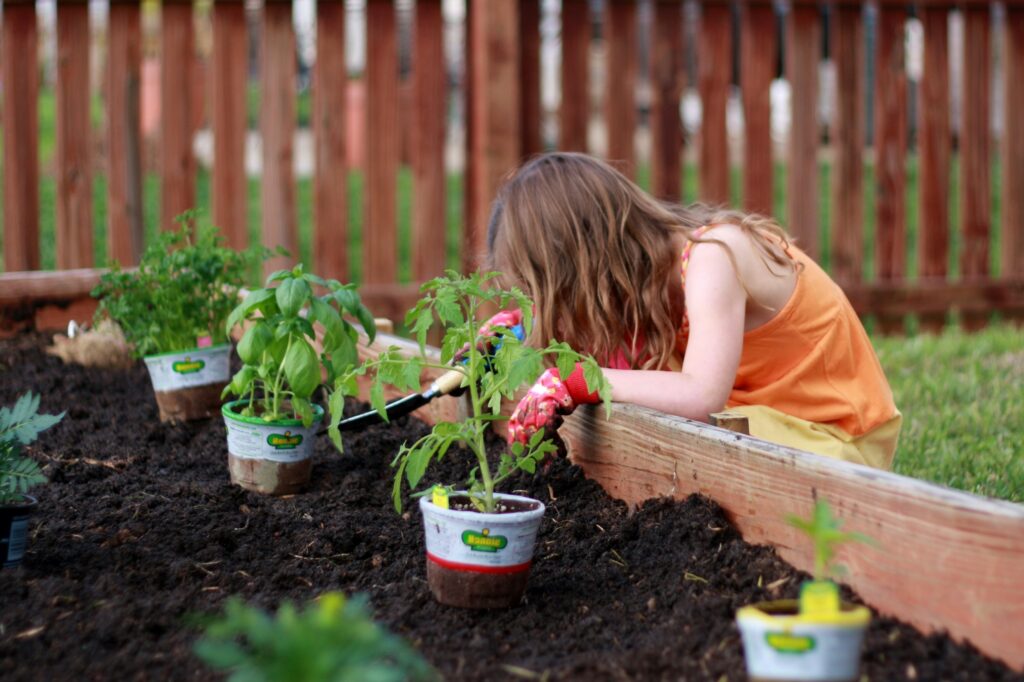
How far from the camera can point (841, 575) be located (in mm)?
1968

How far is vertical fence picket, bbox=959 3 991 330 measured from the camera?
600cm

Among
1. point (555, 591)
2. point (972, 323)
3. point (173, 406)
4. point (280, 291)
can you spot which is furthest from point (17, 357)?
point (972, 323)

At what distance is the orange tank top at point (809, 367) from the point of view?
296 centimetres

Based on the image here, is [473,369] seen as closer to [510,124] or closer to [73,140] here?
[510,124]

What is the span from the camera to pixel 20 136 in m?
5.31

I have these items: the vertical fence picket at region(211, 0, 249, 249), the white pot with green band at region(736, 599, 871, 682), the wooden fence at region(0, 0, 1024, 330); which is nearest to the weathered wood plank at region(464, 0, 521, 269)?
the wooden fence at region(0, 0, 1024, 330)

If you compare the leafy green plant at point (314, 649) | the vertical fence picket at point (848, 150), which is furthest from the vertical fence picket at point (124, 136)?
the leafy green plant at point (314, 649)

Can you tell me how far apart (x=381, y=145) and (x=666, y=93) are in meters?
1.43

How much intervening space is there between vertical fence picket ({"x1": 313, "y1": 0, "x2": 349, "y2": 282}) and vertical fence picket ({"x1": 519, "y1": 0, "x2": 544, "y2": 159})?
841 millimetres

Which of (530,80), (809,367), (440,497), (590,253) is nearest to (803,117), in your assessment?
(530,80)

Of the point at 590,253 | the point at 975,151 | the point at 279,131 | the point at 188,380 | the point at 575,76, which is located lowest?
the point at 188,380

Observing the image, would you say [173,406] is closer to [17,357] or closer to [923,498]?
[17,357]

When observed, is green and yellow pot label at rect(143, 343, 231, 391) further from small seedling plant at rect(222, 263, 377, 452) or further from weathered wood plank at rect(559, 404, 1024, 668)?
weathered wood plank at rect(559, 404, 1024, 668)

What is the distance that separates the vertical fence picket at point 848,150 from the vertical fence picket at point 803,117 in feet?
0.37
